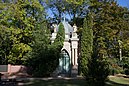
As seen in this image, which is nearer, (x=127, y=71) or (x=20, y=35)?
(x=20, y=35)

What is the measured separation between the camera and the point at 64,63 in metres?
32.9

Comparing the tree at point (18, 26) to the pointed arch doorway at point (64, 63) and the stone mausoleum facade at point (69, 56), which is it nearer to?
the stone mausoleum facade at point (69, 56)

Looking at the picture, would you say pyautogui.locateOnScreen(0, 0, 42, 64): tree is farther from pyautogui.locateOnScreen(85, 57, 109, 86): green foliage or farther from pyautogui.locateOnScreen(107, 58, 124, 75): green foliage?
pyautogui.locateOnScreen(85, 57, 109, 86): green foliage

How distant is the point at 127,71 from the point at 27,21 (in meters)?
15.5

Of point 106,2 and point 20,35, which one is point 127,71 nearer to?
point 106,2

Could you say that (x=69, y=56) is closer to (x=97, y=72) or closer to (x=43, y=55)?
(x=43, y=55)

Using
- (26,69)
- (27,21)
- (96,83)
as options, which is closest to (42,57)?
(26,69)

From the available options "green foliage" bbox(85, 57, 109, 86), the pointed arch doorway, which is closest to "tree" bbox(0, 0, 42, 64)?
the pointed arch doorway

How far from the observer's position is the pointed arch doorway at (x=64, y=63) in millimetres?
32688

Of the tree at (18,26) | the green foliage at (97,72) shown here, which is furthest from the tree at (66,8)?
the green foliage at (97,72)

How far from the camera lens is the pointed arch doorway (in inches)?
1287

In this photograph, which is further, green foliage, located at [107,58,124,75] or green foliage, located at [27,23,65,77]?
green foliage, located at [107,58,124,75]

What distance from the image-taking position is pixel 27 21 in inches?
1319

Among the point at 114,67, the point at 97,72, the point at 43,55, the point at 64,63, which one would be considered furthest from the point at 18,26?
the point at 97,72
